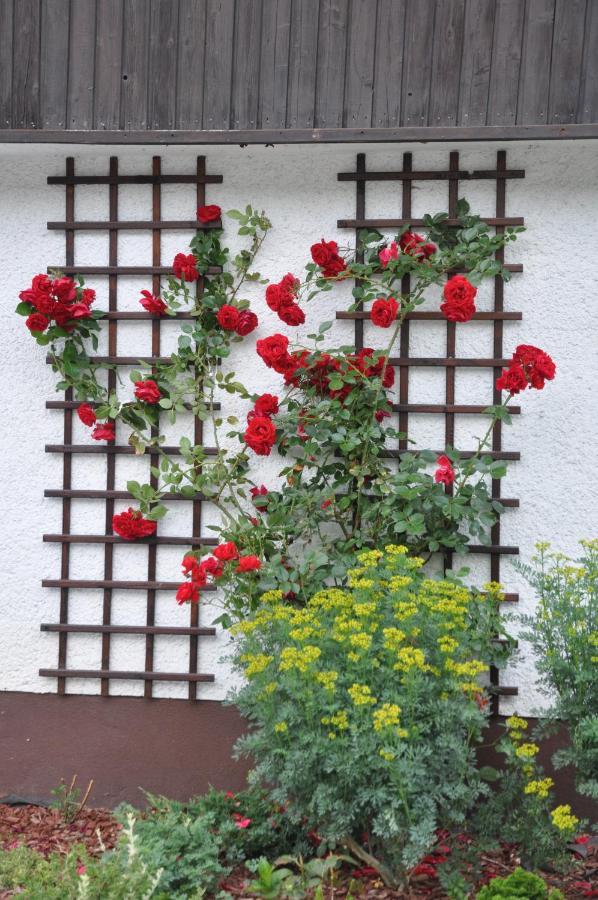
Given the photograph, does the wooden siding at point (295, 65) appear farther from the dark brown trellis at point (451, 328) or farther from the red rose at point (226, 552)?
the red rose at point (226, 552)

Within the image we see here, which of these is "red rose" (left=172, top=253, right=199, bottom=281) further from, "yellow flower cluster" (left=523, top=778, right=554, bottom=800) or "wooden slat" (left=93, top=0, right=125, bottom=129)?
"yellow flower cluster" (left=523, top=778, right=554, bottom=800)

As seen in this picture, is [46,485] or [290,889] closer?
[290,889]

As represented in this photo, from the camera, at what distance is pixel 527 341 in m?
3.82


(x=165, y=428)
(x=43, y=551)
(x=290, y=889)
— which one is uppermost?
(x=165, y=428)

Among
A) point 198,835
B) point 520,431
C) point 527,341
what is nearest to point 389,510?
point 520,431

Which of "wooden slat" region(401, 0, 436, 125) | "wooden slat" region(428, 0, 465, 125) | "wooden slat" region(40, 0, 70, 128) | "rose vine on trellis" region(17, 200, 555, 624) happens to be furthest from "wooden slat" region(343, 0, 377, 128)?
"wooden slat" region(40, 0, 70, 128)

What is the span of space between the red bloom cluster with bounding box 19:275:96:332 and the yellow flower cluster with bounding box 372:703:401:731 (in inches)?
82.7

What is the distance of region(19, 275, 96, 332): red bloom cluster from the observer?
12.6ft

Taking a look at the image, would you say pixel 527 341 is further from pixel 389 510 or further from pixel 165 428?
pixel 165 428

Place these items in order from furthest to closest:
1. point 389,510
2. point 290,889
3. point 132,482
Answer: point 132,482
point 389,510
point 290,889

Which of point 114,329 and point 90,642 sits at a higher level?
point 114,329

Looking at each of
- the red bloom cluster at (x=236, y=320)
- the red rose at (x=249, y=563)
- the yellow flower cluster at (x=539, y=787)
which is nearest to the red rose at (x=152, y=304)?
the red bloom cluster at (x=236, y=320)

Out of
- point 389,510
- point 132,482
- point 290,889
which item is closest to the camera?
point 290,889

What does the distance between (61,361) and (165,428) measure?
0.53 m
